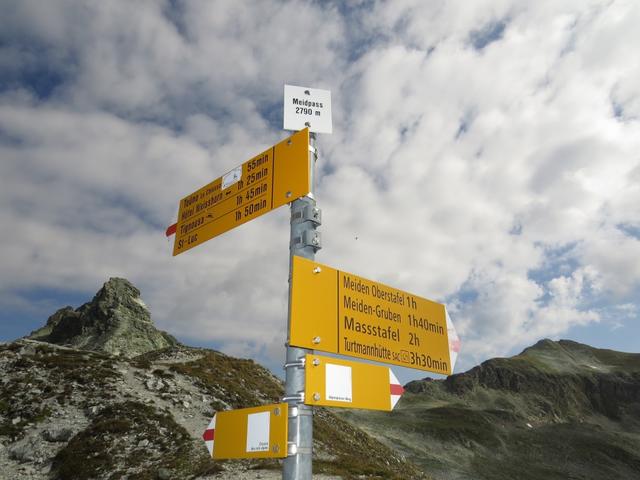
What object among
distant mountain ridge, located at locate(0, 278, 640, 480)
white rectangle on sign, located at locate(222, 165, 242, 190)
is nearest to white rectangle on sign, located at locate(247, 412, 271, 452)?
white rectangle on sign, located at locate(222, 165, 242, 190)

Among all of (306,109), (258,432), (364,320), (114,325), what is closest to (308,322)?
(364,320)

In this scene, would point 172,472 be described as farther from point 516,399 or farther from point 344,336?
point 516,399

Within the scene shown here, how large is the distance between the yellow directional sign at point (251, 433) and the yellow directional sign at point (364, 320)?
824 mm

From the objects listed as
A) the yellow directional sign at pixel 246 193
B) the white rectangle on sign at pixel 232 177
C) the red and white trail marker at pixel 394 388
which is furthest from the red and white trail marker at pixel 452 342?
the white rectangle on sign at pixel 232 177

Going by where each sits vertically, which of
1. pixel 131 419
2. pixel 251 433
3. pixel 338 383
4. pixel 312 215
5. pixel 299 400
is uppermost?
pixel 312 215

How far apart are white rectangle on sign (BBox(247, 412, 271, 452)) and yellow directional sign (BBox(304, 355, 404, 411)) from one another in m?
0.54

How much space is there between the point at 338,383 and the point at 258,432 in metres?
0.99

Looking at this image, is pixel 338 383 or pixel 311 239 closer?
pixel 338 383

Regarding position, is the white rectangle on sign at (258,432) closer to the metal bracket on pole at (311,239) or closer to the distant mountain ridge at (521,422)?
the metal bracket on pole at (311,239)

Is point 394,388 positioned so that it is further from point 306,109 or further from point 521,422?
point 521,422

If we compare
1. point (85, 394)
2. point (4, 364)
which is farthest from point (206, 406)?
point (4, 364)

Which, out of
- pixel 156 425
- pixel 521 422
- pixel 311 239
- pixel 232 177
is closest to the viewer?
pixel 311 239

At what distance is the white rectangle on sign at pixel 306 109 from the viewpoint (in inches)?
250

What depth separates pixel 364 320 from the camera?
5570 mm
